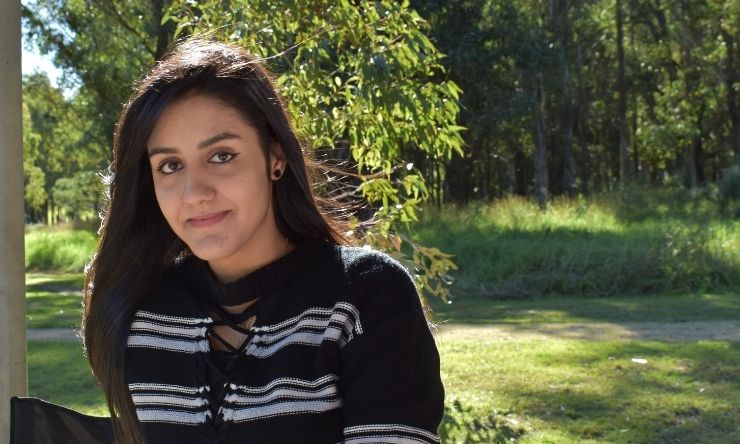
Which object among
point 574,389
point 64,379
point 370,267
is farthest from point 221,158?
point 64,379

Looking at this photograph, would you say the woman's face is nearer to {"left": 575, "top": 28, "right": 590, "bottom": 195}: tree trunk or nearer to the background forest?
the background forest

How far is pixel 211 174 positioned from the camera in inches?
73.4

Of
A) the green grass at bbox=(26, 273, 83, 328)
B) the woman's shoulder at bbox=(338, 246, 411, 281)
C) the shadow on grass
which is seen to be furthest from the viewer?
the green grass at bbox=(26, 273, 83, 328)

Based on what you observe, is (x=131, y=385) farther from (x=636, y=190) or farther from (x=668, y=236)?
(x=636, y=190)

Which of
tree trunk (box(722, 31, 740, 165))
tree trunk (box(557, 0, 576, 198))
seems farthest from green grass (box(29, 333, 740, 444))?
tree trunk (box(722, 31, 740, 165))

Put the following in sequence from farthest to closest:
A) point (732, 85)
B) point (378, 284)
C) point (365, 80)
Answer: point (732, 85) < point (365, 80) < point (378, 284)

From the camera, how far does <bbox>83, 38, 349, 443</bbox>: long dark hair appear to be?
189cm

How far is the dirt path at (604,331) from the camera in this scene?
351 inches

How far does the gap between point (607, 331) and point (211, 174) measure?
8.12 metres

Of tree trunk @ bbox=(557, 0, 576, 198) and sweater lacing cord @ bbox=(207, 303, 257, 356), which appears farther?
tree trunk @ bbox=(557, 0, 576, 198)

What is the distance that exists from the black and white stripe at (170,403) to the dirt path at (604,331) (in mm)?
7431

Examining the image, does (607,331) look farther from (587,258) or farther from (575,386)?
(587,258)

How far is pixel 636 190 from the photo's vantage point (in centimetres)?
2348

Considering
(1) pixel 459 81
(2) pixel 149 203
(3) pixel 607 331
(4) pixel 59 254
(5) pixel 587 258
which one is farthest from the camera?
(4) pixel 59 254
